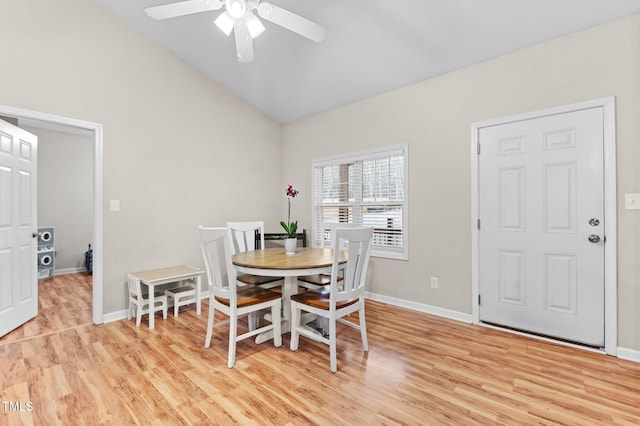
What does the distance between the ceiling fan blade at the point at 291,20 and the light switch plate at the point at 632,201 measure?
8.45ft

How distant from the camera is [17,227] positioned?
113 inches

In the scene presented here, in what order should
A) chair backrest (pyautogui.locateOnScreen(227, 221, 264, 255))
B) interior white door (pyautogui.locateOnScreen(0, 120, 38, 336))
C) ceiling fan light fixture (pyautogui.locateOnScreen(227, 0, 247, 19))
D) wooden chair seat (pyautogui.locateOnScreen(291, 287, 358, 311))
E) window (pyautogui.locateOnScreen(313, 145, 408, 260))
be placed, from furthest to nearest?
window (pyautogui.locateOnScreen(313, 145, 408, 260)) → chair backrest (pyautogui.locateOnScreen(227, 221, 264, 255)) → interior white door (pyautogui.locateOnScreen(0, 120, 38, 336)) → wooden chair seat (pyautogui.locateOnScreen(291, 287, 358, 311)) → ceiling fan light fixture (pyautogui.locateOnScreen(227, 0, 247, 19))

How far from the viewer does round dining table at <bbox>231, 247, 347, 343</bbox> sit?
2275 millimetres

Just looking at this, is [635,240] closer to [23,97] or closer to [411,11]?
[411,11]

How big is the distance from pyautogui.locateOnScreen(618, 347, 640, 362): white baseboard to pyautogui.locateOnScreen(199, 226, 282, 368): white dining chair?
104 inches

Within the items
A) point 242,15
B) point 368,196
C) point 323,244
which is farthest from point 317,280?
point 242,15

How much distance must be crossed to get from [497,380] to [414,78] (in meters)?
2.91

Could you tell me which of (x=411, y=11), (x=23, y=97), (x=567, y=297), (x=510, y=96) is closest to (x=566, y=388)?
(x=567, y=297)

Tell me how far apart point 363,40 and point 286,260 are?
223 cm

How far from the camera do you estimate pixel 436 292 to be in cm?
323

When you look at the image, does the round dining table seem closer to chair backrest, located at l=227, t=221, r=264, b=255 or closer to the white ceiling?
chair backrest, located at l=227, t=221, r=264, b=255

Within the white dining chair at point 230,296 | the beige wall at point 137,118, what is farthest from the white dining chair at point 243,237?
the beige wall at point 137,118

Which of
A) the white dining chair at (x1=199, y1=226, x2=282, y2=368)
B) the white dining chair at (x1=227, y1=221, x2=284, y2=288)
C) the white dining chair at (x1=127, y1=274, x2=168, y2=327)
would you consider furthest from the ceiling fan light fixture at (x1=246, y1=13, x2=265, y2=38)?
the white dining chair at (x1=127, y1=274, x2=168, y2=327)

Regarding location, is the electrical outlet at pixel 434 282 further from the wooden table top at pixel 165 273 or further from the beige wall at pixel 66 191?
the beige wall at pixel 66 191
